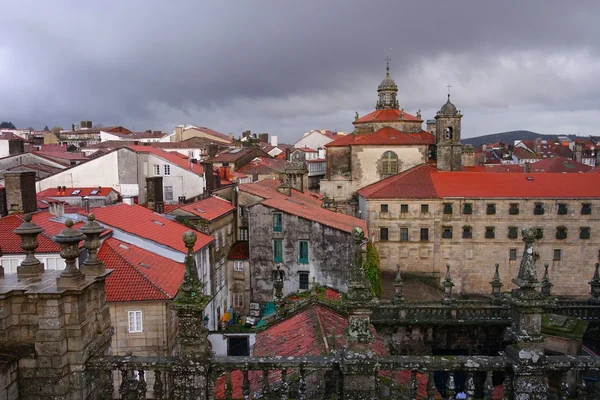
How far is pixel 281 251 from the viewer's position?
31.3 metres

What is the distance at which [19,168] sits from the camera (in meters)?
45.1

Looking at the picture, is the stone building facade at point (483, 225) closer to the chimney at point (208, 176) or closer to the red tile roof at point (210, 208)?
the chimney at point (208, 176)

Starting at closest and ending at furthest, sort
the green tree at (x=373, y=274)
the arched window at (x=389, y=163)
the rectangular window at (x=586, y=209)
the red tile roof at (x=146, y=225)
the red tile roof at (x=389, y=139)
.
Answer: the red tile roof at (x=146, y=225), the green tree at (x=373, y=274), the rectangular window at (x=586, y=209), the red tile roof at (x=389, y=139), the arched window at (x=389, y=163)

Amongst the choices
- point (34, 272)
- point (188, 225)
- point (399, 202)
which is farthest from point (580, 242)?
point (34, 272)

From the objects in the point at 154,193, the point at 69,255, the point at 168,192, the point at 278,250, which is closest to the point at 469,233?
the point at 278,250

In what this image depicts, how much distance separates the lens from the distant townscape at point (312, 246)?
27.0 feet

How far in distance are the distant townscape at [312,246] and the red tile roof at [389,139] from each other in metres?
0.23

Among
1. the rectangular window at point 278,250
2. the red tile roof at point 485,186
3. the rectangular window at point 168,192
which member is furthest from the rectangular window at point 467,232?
the rectangular window at point 168,192

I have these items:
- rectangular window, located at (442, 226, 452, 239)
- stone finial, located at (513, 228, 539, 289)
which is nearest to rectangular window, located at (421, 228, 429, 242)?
rectangular window, located at (442, 226, 452, 239)

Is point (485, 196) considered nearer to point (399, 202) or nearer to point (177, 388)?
point (399, 202)

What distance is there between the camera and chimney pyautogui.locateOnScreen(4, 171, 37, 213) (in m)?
23.8

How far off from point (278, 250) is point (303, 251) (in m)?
1.81

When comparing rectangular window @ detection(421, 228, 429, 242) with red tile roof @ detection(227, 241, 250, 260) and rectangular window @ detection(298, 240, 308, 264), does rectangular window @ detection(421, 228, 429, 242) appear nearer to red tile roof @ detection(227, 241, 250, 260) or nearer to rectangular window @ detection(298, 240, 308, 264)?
rectangular window @ detection(298, 240, 308, 264)

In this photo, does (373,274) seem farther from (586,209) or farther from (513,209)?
(586,209)
